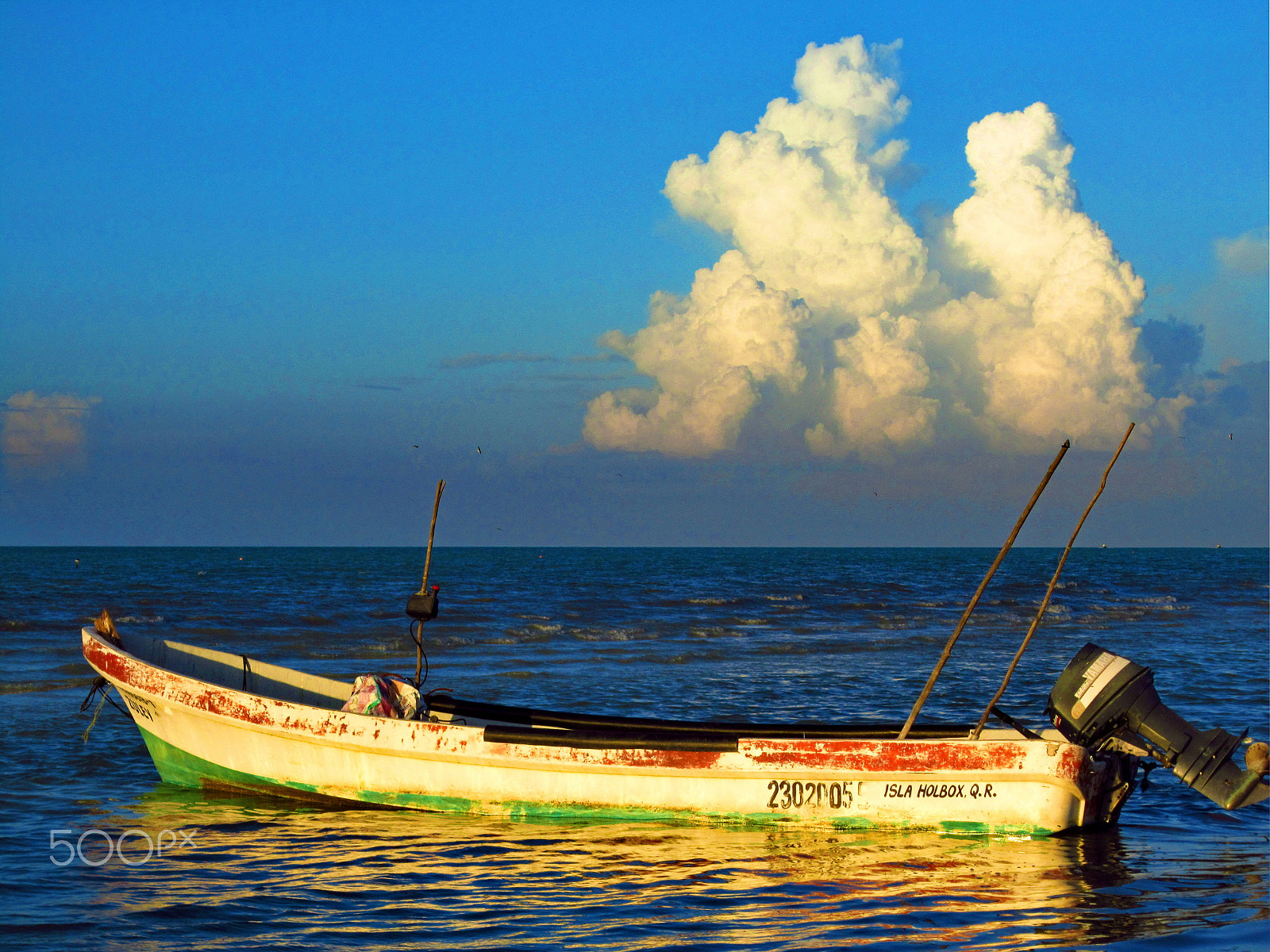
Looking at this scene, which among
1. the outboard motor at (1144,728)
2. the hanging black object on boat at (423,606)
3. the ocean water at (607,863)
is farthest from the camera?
the hanging black object on boat at (423,606)

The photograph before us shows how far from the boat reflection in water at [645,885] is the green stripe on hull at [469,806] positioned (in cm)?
8

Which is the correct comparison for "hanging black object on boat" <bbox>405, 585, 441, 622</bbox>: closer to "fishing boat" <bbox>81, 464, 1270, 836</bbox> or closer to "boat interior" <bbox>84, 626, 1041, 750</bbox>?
"fishing boat" <bbox>81, 464, 1270, 836</bbox>

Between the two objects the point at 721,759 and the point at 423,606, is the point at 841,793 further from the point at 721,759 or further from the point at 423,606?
the point at 423,606

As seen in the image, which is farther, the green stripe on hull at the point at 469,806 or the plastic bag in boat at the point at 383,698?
the plastic bag in boat at the point at 383,698

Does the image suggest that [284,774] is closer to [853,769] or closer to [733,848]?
[733,848]

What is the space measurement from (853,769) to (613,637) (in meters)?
17.8

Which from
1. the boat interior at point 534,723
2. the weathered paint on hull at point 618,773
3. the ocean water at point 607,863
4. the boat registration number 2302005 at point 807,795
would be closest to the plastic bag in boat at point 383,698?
the boat interior at point 534,723

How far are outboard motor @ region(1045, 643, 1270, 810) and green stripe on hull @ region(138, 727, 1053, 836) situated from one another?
887 mm

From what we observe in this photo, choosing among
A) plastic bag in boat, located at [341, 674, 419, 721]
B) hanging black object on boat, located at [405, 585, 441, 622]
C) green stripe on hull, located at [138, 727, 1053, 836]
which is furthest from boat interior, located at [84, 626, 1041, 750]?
hanging black object on boat, located at [405, 585, 441, 622]

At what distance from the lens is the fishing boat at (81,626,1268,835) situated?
26.7ft

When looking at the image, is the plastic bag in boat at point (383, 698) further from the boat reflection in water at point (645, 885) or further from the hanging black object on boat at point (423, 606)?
the boat reflection in water at point (645, 885)

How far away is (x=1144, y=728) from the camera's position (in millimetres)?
8008

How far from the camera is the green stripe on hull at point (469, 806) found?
326 inches

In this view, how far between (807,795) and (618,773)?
146cm
